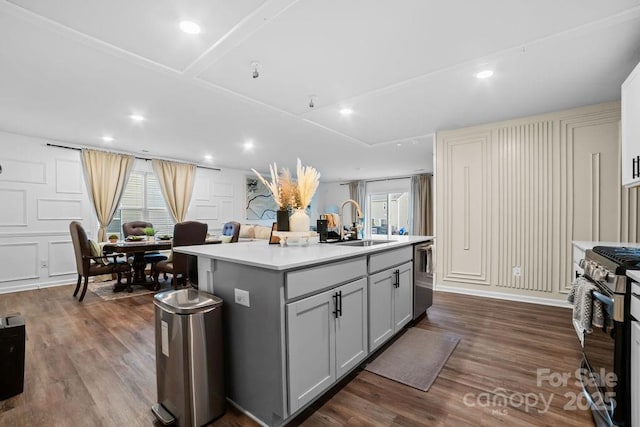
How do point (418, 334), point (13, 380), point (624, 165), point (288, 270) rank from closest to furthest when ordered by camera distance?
point (288, 270) < point (13, 380) < point (624, 165) < point (418, 334)

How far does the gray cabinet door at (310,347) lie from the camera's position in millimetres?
1487

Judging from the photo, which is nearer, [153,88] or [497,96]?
[153,88]

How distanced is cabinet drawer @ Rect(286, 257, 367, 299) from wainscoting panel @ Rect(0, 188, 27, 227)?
5527 mm

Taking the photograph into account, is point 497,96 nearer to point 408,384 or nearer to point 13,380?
point 408,384

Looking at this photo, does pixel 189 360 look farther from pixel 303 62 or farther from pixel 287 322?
pixel 303 62

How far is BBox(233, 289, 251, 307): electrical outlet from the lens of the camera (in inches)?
62.7

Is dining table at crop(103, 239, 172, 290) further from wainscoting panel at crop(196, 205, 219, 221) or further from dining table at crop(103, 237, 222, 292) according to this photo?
wainscoting panel at crop(196, 205, 219, 221)

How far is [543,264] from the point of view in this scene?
3.64 metres

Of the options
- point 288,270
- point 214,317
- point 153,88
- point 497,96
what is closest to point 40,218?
point 153,88

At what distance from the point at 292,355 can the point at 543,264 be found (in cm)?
367

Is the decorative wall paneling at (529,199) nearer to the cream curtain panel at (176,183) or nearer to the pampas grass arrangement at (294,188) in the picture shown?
the pampas grass arrangement at (294,188)

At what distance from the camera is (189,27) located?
1951 millimetres

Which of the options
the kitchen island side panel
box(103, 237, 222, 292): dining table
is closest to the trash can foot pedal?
the kitchen island side panel

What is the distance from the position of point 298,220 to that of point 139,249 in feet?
10.3
